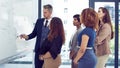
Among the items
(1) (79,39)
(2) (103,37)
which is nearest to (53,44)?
(1) (79,39)

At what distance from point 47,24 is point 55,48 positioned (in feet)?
1.82

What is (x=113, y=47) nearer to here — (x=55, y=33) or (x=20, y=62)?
(x=20, y=62)

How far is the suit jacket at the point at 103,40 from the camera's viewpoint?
4262 mm

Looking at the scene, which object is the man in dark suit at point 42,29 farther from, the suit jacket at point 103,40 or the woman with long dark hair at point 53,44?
the suit jacket at point 103,40

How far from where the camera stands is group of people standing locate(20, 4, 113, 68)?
3.36 meters

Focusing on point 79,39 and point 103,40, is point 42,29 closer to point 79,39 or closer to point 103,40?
point 79,39

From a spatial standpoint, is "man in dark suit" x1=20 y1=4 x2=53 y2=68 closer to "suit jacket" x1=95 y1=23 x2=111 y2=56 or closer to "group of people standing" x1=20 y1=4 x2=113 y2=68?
"group of people standing" x1=20 y1=4 x2=113 y2=68

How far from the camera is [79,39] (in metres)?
3.39

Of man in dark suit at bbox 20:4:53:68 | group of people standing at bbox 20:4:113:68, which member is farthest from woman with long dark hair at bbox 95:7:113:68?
man in dark suit at bbox 20:4:53:68

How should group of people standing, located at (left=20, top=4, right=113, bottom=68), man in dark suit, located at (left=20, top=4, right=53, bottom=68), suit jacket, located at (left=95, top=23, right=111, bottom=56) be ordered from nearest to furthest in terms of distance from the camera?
group of people standing, located at (left=20, top=4, right=113, bottom=68), man in dark suit, located at (left=20, top=4, right=53, bottom=68), suit jacket, located at (left=95, top=23, right=111, bottom=56)

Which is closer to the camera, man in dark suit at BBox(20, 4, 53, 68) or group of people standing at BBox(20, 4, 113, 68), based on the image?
group of people standing at BBox(20, 4, 113, 68)

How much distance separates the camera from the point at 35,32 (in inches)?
167

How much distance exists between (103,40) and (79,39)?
40.7 inches

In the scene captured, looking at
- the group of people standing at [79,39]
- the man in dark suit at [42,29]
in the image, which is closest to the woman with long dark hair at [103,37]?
the group of people standing at [79,39]
